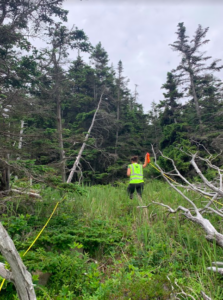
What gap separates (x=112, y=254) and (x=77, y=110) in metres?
20.4

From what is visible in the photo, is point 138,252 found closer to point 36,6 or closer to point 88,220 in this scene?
point 88,220

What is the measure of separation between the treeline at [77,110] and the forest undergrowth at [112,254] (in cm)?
133

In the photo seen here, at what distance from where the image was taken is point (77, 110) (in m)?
22.4

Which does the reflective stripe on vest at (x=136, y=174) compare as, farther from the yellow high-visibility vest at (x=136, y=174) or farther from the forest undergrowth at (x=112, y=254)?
the forest undergrowth at (x=112, y=254)

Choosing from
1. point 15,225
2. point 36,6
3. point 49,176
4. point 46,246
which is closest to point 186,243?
point 46,246

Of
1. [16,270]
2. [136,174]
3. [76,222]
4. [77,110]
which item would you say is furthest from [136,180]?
[77,110]

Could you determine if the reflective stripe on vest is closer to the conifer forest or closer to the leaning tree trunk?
the conifer forest

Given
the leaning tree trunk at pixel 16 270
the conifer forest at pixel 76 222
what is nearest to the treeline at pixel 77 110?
the conifer forest at pixel 76 222

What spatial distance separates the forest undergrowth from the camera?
2.43m

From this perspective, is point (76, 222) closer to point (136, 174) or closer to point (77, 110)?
point (136, 174)

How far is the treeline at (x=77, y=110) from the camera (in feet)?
19.4

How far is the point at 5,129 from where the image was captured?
5277mm

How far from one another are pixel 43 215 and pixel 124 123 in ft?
58.5

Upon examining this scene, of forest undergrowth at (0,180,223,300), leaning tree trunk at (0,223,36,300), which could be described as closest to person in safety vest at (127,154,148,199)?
forest undergrowth at (0,180,223,300)
